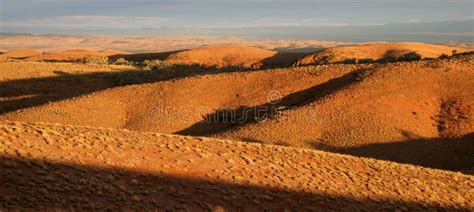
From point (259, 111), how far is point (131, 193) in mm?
16462

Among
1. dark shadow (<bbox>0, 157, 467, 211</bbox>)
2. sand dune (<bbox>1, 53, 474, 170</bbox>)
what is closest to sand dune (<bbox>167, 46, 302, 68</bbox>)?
sand dune (<bbox>1, 53, 474, 170</bbox>)

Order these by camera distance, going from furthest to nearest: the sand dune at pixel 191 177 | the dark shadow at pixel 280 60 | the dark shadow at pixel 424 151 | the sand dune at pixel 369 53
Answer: the dark shadow at pixel 280 60, the sand dune at pixel 369 53, the dark shadow at pixel 424 151, the sand dune at pixel 191 177

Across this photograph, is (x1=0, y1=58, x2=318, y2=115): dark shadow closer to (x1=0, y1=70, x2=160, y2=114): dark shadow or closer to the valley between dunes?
(x1=0, y1=70, x2=160, y2=114): dark shadow

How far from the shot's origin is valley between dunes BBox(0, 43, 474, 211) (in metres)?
9.96

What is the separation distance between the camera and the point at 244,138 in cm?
2209

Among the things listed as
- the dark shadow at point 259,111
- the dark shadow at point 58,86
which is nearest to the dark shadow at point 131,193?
the dark shadow at point 259,111

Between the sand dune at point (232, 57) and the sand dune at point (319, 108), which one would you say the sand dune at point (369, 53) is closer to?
the sand dune at point (232, 57)

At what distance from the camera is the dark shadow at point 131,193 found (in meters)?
8.58

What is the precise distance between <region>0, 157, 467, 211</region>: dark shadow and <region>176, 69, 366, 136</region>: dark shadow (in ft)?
42.5

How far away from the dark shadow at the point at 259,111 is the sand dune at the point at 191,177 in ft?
33.6

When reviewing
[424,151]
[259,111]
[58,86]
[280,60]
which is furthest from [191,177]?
[280,60]

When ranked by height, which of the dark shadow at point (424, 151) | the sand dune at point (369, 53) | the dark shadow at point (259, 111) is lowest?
the dark shadow at point (424, 151)

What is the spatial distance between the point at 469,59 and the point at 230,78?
505 inches

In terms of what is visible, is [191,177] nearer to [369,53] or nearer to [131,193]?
[131,193]
